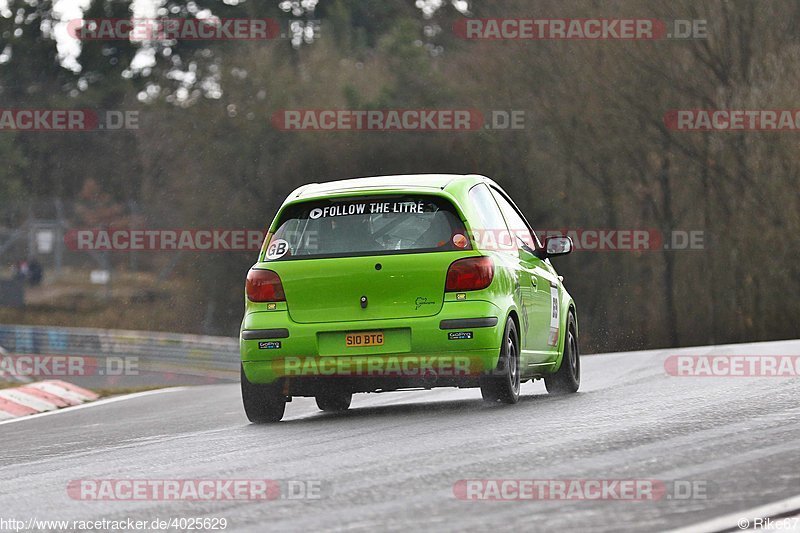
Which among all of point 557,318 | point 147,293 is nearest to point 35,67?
point 147,293

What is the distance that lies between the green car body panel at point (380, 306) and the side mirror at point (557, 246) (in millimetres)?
1142

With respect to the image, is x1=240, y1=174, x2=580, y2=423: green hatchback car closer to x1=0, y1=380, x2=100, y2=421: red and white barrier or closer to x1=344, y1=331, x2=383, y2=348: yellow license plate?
x1=344, y1=331, x2=383, y2=348: yellow license plate

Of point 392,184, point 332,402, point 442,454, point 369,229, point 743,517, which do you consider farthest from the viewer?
point 332,402

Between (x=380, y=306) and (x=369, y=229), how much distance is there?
59 centimetres

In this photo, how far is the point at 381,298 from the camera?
988 cm

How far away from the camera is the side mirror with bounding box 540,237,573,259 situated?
449 inches

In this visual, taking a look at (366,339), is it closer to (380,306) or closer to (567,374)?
(380,306)

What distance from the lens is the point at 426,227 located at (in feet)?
33.1

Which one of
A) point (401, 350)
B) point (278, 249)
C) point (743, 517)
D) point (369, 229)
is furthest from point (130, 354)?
point (743, 517)

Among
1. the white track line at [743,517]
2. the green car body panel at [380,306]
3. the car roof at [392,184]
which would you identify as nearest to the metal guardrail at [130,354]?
the car roof at [392,184]

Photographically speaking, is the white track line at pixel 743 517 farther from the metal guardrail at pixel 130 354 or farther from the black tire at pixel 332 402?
the metal guardrail at pixel 130 354

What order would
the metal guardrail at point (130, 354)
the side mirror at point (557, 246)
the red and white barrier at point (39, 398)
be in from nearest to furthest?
the side mirror at point (557, 246)
the red and white barrier at point (39, 398)
the metal guardrail at point (130, 354)

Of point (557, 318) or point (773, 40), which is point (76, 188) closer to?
point (773, 40)

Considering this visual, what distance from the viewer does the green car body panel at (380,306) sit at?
9805mm
